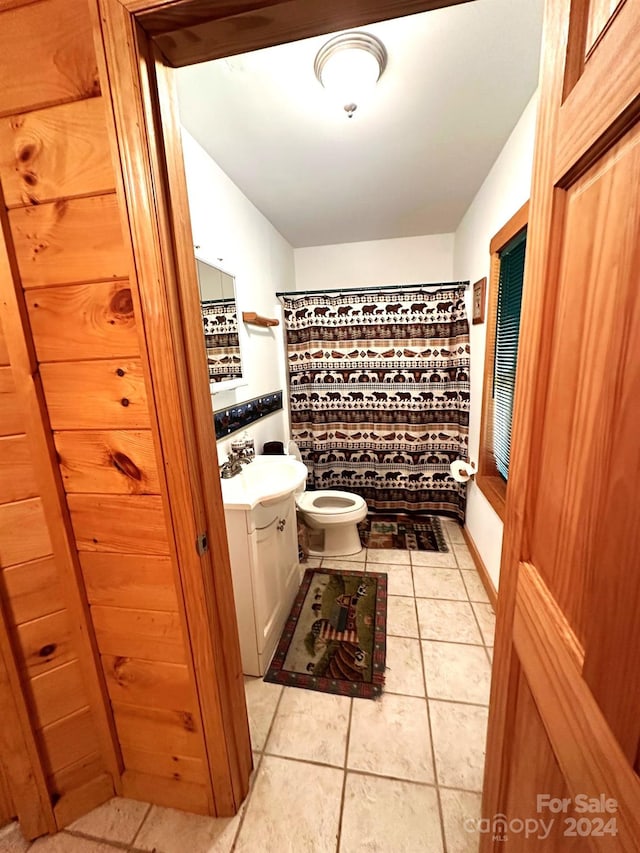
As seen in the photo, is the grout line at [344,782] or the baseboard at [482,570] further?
the baseboard at [482,570]

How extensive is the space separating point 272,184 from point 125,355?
1.77 m

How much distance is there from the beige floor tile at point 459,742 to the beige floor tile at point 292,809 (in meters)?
0.38

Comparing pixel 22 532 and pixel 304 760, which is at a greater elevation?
pixel 22 532

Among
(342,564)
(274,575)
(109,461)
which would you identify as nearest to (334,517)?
(342,564)

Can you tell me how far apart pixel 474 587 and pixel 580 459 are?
1.93m

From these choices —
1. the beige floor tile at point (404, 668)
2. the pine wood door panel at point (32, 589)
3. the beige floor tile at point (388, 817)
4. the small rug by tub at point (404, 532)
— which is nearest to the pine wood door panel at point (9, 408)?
the pine wood door panel at point (32, 589)

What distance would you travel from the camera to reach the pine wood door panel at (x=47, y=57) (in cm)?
69

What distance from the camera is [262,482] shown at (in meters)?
1.80

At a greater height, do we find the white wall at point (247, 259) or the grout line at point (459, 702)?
the white wall at point (247, 259)

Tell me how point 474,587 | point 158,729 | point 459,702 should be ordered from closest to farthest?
point 158,729 < point 459,702 < point 474,587

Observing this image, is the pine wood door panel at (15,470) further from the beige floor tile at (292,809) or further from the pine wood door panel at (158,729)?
the beige floor tile at (292,809)

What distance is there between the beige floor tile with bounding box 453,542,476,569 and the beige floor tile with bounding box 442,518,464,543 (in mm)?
68

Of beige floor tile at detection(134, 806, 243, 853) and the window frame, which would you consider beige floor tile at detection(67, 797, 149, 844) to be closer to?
beige floor tile at detection(134, 806, 243, 853)

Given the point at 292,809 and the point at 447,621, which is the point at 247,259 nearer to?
the point at 447,621
